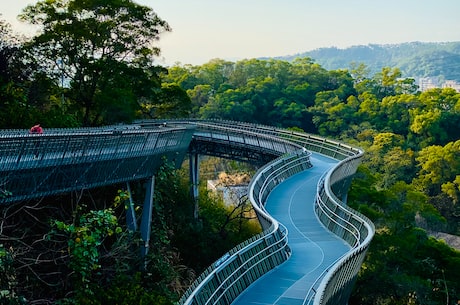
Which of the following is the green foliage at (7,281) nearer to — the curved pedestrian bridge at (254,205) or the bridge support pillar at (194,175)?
the curved pedestrian bridge at (254,205)

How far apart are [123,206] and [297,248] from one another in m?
7.03

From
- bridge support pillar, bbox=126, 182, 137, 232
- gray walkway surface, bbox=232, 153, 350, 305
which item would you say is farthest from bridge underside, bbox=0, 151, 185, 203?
gray walkway surface, bbox=232, 153, 350, 305

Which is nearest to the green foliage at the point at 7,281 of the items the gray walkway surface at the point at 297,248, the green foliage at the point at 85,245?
the green foliage at the point at 85,245

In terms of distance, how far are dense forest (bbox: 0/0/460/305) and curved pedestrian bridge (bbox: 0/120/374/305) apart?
34.1 inches

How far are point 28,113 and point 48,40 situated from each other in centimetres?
1128

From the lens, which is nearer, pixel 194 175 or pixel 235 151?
pixel 235 151

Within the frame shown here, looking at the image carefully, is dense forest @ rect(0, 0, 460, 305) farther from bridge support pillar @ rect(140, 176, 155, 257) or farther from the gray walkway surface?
the gray walkway surface

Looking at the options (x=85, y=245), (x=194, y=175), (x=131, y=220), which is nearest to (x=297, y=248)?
(x=131, y=220)

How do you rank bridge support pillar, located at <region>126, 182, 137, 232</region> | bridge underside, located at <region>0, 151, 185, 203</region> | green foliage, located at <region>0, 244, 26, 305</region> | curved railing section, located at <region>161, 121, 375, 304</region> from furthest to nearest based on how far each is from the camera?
bridge support pillar, located at <region>126, 182, 137, 232</region>
bridge underside, located at <region>0, 151, 185, 203</region>
curved railing section, located at <region>161, 121, 375, 304</region>
green foliage, located at <region>0, 244, 26, 305</region>

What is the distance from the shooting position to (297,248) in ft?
64.3

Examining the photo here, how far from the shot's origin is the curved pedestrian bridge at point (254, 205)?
15078mm

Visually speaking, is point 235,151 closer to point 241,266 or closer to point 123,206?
point 123,206

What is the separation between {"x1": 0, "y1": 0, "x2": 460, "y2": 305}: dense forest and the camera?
48.7 ft

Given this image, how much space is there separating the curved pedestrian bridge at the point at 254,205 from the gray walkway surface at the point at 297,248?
3 cm
